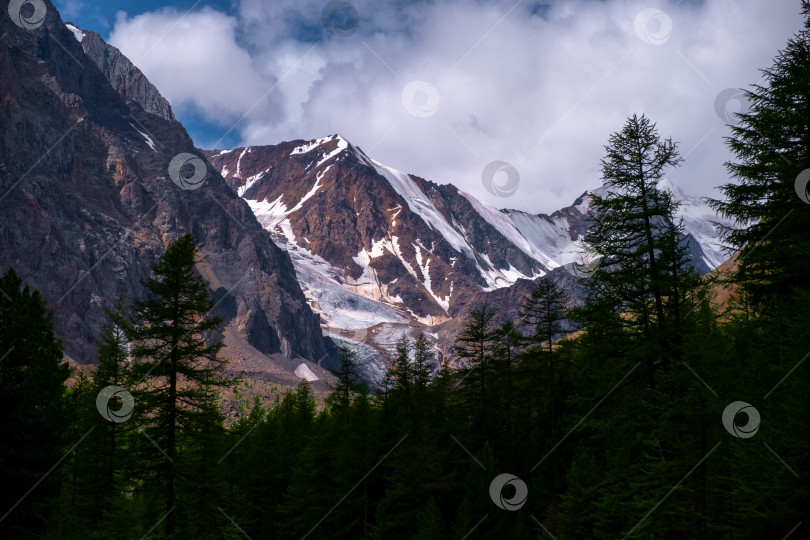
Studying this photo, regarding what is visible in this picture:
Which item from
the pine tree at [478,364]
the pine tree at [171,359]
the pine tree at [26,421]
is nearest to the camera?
the pine tree at [26,421]

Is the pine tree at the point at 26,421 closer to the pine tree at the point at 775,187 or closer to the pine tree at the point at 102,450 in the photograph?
the pine tree at the point at 102,450

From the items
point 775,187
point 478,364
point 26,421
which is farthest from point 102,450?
point 775,187

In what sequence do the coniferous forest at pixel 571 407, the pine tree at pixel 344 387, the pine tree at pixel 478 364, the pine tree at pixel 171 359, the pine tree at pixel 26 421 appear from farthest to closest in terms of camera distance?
the pine tree at pixel 344 387
the pine tree at pixel 478 364
the pine tree at pixel 171 359
the pine tree at pixel 26 421
the coniferous forest at pixel 571 407

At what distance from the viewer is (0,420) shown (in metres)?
18.3

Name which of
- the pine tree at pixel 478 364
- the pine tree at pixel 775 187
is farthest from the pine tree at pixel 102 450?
the pine tree at pixel 775 187

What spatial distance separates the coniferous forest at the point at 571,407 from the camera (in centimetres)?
1340

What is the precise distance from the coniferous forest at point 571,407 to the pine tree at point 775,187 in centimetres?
6

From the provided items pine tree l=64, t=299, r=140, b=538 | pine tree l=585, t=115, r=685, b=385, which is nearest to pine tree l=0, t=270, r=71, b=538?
pine tree l=64, t=299, r=140, b=538

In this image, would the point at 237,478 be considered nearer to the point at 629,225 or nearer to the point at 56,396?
the point at 56,396

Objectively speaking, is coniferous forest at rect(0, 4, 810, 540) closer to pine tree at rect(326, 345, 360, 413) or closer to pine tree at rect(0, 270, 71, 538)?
pine tree at rect(0, 270, 71, 538)

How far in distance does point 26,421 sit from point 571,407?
23.9 m

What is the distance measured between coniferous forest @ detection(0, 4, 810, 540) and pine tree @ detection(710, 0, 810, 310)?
0.06 meters

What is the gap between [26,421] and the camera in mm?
18859

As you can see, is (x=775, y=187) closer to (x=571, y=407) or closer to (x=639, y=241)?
(x=639, y=241)
